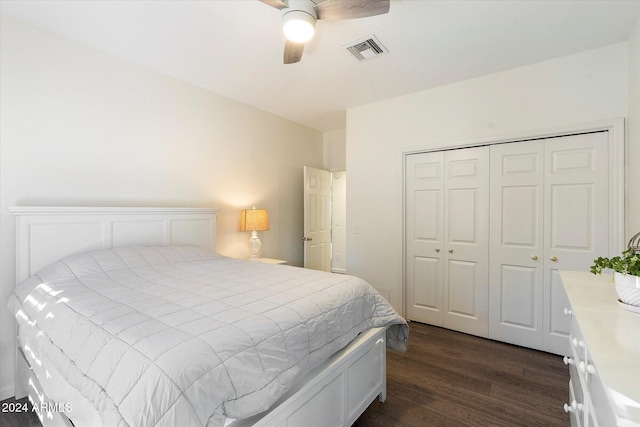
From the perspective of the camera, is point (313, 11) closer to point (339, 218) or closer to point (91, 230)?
point (91, 230)

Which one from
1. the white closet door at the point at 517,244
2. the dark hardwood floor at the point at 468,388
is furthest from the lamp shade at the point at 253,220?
the white closet door at the point at 517,244

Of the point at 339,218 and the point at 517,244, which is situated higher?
the point at 339,218

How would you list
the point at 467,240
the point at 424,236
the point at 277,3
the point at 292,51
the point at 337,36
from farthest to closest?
the point at 424,236, the point at 467,240, the point at 337,36, the point at 292,51, the point at 277,3

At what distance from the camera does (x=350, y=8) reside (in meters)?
1.68

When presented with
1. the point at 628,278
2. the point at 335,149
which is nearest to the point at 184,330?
the point at 628,278

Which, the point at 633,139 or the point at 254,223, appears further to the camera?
the point at 254,223

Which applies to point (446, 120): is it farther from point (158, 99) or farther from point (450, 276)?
point (158, 99)

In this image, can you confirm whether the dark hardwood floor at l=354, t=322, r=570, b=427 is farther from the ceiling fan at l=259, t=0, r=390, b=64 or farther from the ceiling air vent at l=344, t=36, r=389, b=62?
the ceiling air vent at l=344, t=36, r=389, b=62

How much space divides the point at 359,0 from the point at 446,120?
6.23 feet

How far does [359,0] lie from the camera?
161 cm

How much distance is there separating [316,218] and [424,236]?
1738mm

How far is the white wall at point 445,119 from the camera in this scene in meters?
2.39

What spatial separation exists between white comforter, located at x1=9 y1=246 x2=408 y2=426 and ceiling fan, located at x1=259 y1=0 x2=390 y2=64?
1.57 m

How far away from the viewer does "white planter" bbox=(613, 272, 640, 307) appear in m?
1.04
